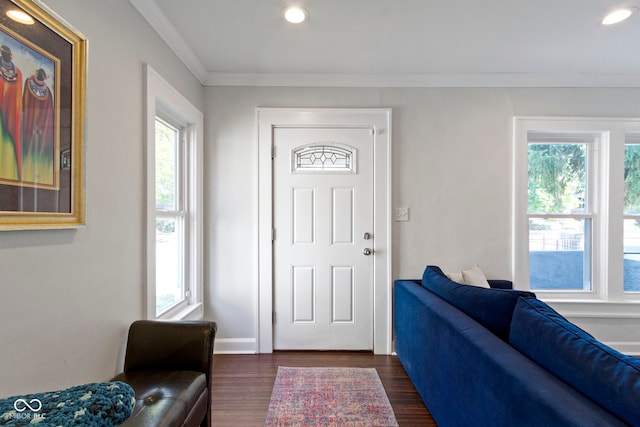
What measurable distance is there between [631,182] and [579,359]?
293cm

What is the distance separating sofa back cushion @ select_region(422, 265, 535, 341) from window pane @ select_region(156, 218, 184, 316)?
6.26 ft

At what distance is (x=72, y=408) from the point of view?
0.82 metres

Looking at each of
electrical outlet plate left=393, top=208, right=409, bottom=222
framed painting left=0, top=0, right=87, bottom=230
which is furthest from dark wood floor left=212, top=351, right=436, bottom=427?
framed painting left=0, top=0, right=87, bottom=230

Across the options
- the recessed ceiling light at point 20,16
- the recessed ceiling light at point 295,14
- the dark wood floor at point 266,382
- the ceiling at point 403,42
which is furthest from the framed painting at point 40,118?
the dark wood floor at point 266,382

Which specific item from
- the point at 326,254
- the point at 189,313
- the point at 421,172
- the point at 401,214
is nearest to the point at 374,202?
the point at 401,214

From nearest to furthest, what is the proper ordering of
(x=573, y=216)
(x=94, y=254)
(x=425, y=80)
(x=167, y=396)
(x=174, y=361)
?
1. (x=167, y=396)
2. (x=94, y=254)
3. (x=174, y=361)
4. (x=425, y=80)
5. (x=573, y=216)

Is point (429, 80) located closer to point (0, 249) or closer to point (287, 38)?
point (287, 38)

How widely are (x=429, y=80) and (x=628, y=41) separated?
133 cm

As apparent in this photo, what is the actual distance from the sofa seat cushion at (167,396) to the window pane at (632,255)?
12.0 feet

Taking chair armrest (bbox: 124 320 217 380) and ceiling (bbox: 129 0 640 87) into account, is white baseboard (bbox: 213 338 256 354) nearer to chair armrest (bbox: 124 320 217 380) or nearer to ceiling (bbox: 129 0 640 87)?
chair armrest (bbox: 124 320 217 380)

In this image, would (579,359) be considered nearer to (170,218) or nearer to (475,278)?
(475,278)

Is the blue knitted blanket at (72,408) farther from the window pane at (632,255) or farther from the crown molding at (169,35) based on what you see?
the window pane at (632,255)

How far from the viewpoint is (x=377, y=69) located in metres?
2.66

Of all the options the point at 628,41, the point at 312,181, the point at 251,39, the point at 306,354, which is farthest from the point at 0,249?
the point at 628,41
